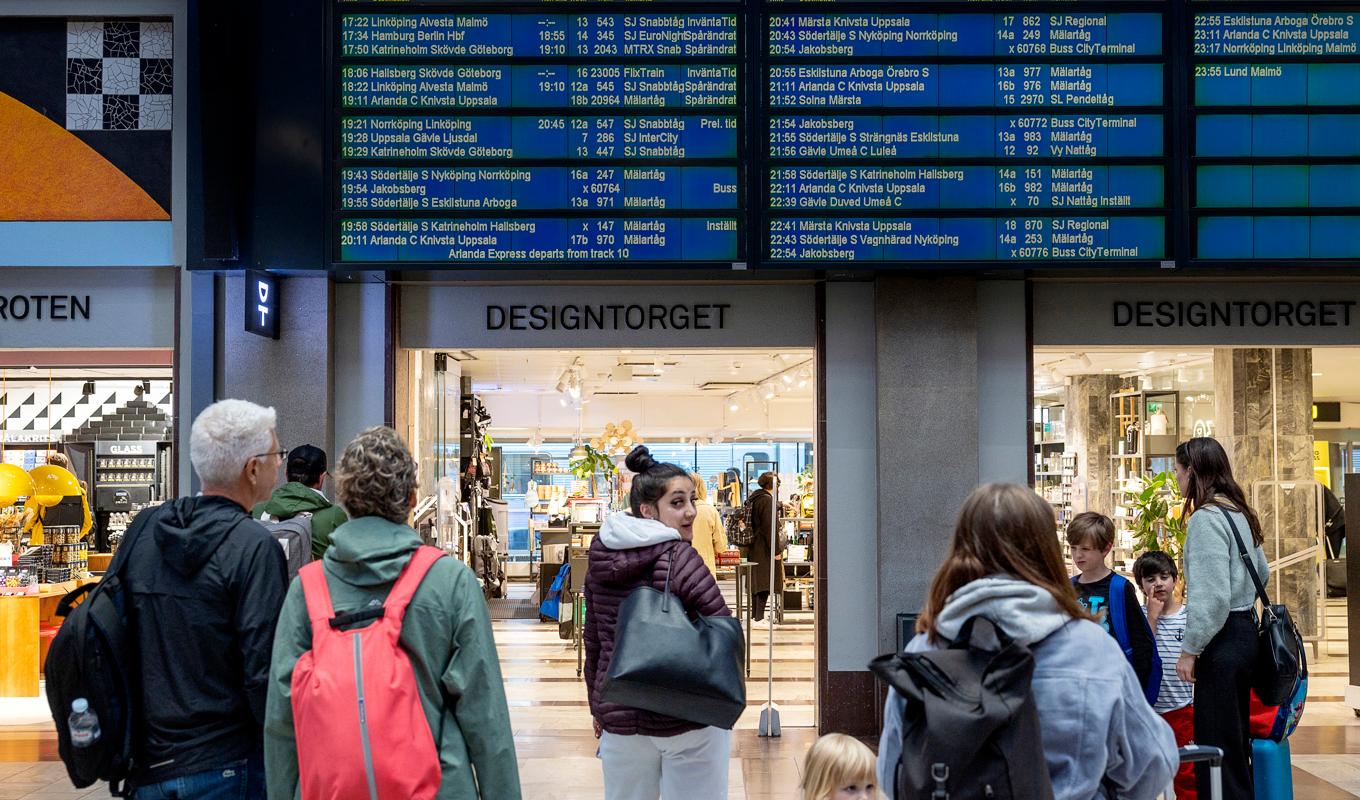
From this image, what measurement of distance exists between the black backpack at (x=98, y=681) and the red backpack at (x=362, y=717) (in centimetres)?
50

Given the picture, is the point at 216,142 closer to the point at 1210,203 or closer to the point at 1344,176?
the point at 1210,203

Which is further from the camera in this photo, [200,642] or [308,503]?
[308,503]

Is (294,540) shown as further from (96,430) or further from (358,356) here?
(96,430)

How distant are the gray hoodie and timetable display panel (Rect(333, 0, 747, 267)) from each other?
143 inches

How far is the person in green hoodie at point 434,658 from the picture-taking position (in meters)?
2.14

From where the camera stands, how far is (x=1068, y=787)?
1.97 meters

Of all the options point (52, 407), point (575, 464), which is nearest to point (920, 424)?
point (575, 464)

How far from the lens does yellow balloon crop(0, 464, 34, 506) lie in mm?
8117

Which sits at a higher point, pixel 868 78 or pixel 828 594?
→ pixel 868 78

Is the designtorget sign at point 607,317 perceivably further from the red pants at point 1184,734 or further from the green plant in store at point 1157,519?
the green plant in store at point 1157,519

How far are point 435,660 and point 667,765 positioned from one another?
125 centimetres

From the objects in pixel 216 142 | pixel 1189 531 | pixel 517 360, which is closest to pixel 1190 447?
pixel 1189 531

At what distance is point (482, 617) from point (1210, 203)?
4.56 m

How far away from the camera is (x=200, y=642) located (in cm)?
234
